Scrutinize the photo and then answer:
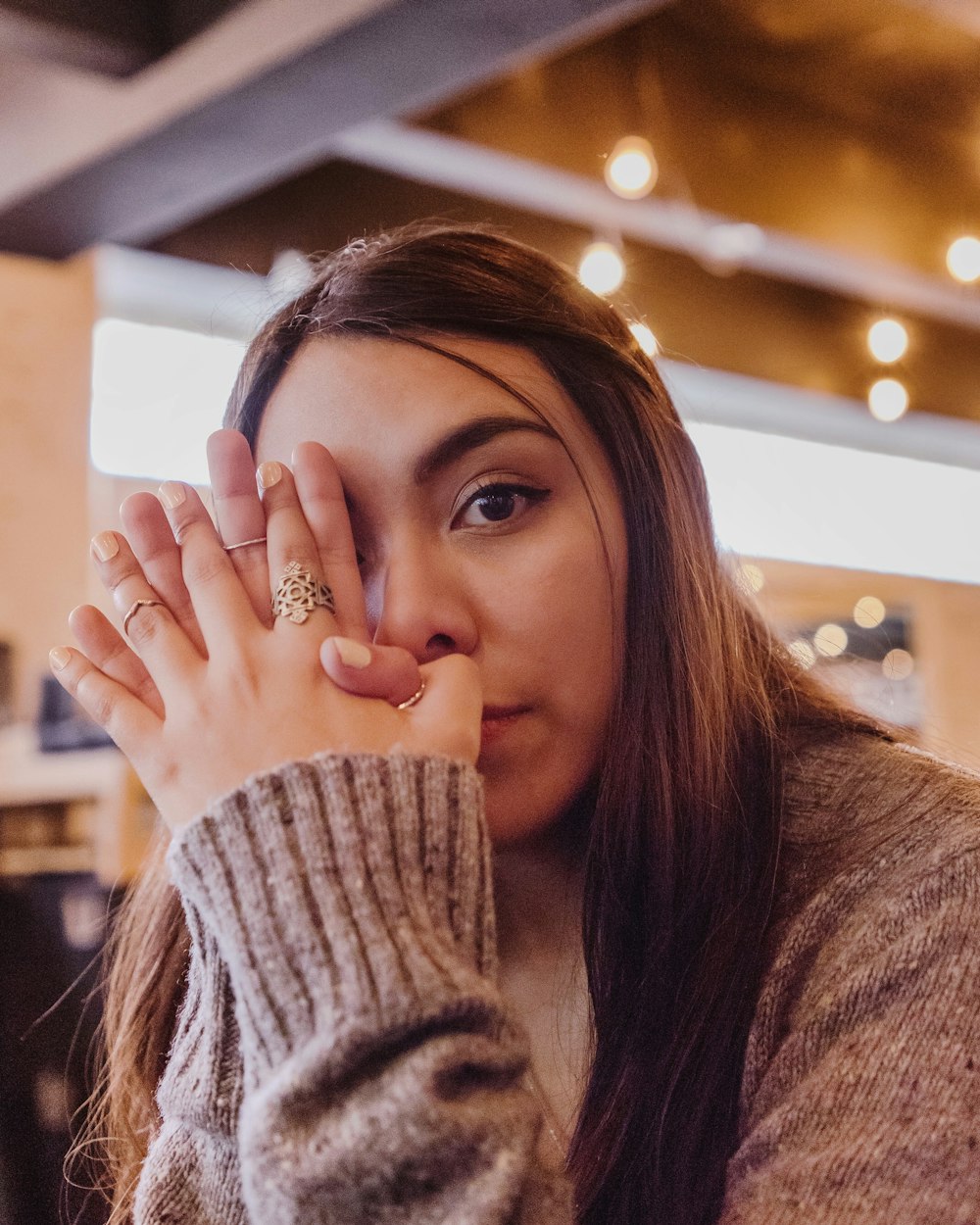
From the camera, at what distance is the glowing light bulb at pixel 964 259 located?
3970mm

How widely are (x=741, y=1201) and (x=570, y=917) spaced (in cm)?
32

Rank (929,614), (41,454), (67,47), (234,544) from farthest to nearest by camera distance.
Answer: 1. (929,614)
2. (41,454)
3. (67,47)
4. (234,544)

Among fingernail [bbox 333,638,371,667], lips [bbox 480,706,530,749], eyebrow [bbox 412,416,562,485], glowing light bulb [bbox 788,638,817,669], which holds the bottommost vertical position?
lips [bbox 480,706,530,749]

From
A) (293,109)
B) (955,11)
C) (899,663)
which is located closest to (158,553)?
(293,109)

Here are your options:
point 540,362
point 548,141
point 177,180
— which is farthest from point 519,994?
point 548,141

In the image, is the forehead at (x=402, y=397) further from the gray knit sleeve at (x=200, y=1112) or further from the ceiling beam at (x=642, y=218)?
the ceiling beam at (x=642, y=218)

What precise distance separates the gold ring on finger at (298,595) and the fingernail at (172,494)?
117 mm

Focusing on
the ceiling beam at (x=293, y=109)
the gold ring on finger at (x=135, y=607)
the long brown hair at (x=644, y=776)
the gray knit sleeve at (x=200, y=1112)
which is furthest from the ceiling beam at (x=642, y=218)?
the gray knit sleeve at (x=200, y=1112)

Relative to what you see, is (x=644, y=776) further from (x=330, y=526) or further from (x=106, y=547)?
(x=106, y=547)

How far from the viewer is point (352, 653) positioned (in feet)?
2.57

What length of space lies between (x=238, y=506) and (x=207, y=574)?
7 centimetres

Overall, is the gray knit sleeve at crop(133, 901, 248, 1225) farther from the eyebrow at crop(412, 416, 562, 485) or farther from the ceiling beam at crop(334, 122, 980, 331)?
the ceiling beam at crop(334, 122, 980, 331)

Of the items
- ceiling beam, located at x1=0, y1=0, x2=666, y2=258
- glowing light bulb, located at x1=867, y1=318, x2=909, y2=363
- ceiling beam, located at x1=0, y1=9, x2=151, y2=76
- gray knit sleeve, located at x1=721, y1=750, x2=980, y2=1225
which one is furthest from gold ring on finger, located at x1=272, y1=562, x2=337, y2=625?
glowing light bulb, located at x1=867, y1=318, x2=909, y2=363

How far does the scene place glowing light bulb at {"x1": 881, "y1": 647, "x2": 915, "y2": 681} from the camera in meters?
5.97
